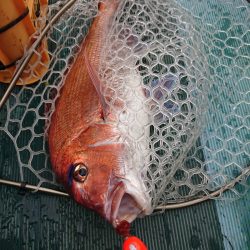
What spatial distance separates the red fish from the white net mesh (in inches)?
2.4

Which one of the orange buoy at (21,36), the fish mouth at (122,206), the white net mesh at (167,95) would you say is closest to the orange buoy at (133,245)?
the fish mouth at (122,206)

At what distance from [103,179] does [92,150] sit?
167mm

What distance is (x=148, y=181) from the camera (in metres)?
1.89

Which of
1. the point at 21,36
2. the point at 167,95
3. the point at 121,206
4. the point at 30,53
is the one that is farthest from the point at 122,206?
the point at 21,36

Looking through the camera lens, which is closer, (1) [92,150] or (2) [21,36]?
(1) [92,150]

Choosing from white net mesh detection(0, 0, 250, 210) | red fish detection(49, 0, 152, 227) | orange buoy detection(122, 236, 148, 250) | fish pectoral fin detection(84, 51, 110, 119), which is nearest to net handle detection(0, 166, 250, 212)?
white net mesh detection(0, 0, 250, 210)

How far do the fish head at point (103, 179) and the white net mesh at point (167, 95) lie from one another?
3.7 inches

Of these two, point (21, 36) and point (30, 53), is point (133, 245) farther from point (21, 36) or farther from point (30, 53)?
point (21, 36)

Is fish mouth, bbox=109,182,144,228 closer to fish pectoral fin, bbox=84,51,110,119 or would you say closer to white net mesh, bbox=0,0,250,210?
white net mesh, bbox=0,0,250,210

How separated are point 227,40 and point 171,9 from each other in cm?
44

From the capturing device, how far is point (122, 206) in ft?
6.04

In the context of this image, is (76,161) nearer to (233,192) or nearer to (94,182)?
(94,182)

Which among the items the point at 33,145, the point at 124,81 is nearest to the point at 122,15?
the point at 124,81

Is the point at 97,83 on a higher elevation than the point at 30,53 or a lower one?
lower
